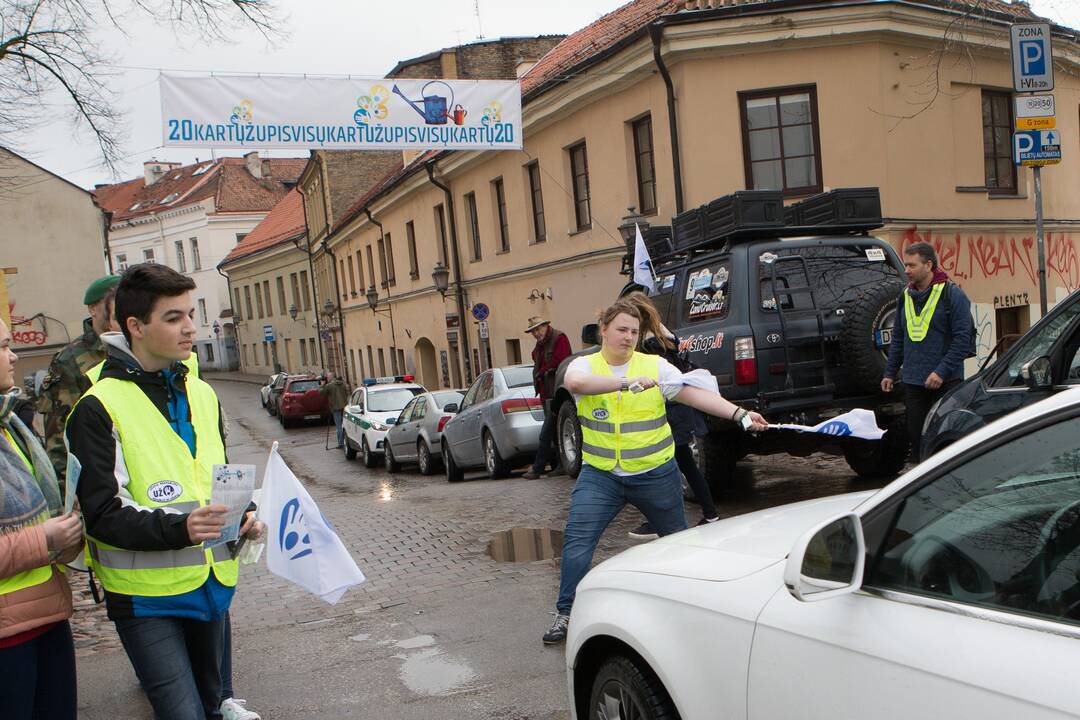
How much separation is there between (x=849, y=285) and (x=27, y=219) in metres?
26.5

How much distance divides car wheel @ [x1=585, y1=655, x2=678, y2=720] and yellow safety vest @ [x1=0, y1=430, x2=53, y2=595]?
177cm

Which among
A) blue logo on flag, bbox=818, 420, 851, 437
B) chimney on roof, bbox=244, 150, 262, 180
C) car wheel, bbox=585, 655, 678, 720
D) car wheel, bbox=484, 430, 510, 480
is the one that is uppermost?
chimney on roof, bbox=244, 150, 262, 180

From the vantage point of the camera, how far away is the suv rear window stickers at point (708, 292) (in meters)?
8.39

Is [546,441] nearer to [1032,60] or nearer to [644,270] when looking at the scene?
[644,270]

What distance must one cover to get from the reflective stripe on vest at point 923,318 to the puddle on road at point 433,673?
4387 millimetres

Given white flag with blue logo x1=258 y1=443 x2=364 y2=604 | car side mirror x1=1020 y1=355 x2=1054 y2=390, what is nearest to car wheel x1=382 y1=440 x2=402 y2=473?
car side mirror x1=1020 y1=355 x2=1054 y2=390

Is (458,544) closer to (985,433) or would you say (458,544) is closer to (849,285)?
(849,285)

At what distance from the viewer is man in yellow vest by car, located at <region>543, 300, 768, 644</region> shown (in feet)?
16.1

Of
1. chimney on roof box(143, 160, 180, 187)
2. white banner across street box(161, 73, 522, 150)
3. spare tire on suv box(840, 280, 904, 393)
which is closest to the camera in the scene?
spare tire on suv box(840, 280, 904, 393)

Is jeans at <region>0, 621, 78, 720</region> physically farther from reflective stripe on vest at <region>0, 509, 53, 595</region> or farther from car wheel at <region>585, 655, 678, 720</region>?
car wheel at <region>585, 655, 678, 720</region>

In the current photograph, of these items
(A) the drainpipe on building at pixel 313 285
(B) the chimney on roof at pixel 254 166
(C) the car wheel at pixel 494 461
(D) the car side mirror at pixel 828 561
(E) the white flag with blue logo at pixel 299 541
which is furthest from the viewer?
(B) the chimney on roof at pixel 254 166

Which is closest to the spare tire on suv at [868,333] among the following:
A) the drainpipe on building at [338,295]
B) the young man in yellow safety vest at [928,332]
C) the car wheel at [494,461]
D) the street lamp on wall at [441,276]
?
the young man in yellow safety vest at [928,332]

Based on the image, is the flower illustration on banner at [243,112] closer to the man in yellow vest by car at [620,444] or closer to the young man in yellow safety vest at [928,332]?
the young man in yellow safety vest at [928,332]

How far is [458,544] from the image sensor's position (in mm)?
8086
